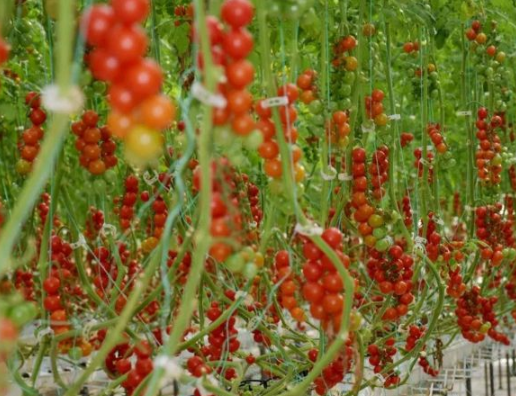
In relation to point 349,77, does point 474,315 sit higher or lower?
lower

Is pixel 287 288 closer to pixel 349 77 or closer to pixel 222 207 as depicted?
pixel 222 207

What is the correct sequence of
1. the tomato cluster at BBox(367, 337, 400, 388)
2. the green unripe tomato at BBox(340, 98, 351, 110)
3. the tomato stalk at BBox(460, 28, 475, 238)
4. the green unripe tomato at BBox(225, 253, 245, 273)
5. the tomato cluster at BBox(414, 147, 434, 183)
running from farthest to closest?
the tomato stalk at BBox(460, 28, 475, 238) → the tomato cluster at BBox(414, 147, 434, 183) → the tomato cluster at BBox(367, 337, 400, 388) → the green unripe tomato at BBox(340, 98, 351, 110) → the green unripe tomato at BBox(225, 253, 245, 273)

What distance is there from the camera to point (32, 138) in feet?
5.19

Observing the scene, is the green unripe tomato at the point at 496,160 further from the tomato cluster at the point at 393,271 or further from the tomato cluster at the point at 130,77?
the tomato cluster at the point at 130,77

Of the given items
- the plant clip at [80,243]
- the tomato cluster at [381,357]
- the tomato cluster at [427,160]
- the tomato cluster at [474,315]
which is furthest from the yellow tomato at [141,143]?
the tomato cluster at [474,315]

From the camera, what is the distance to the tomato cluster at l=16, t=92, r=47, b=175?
157 centimetres

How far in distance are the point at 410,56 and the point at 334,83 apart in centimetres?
107

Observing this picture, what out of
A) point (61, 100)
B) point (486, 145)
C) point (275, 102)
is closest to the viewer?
point (61, 100)

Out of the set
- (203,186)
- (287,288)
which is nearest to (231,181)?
(203,186)

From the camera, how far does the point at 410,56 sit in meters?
2.87

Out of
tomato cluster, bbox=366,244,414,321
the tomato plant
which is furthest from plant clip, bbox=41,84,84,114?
tomato cluster, bbox=366,244,414,321

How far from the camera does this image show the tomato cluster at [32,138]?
61.9 inches

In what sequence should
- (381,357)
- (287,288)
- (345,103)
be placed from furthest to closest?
1. (381,357)
2. (345,103)
3. (287,288)

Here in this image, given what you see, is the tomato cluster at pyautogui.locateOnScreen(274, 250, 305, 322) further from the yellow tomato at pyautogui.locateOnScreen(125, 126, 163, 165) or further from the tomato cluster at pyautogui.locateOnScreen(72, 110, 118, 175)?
the yellow tomato at pyautogui.locateOnScreen(125, 126, 163, 165)
